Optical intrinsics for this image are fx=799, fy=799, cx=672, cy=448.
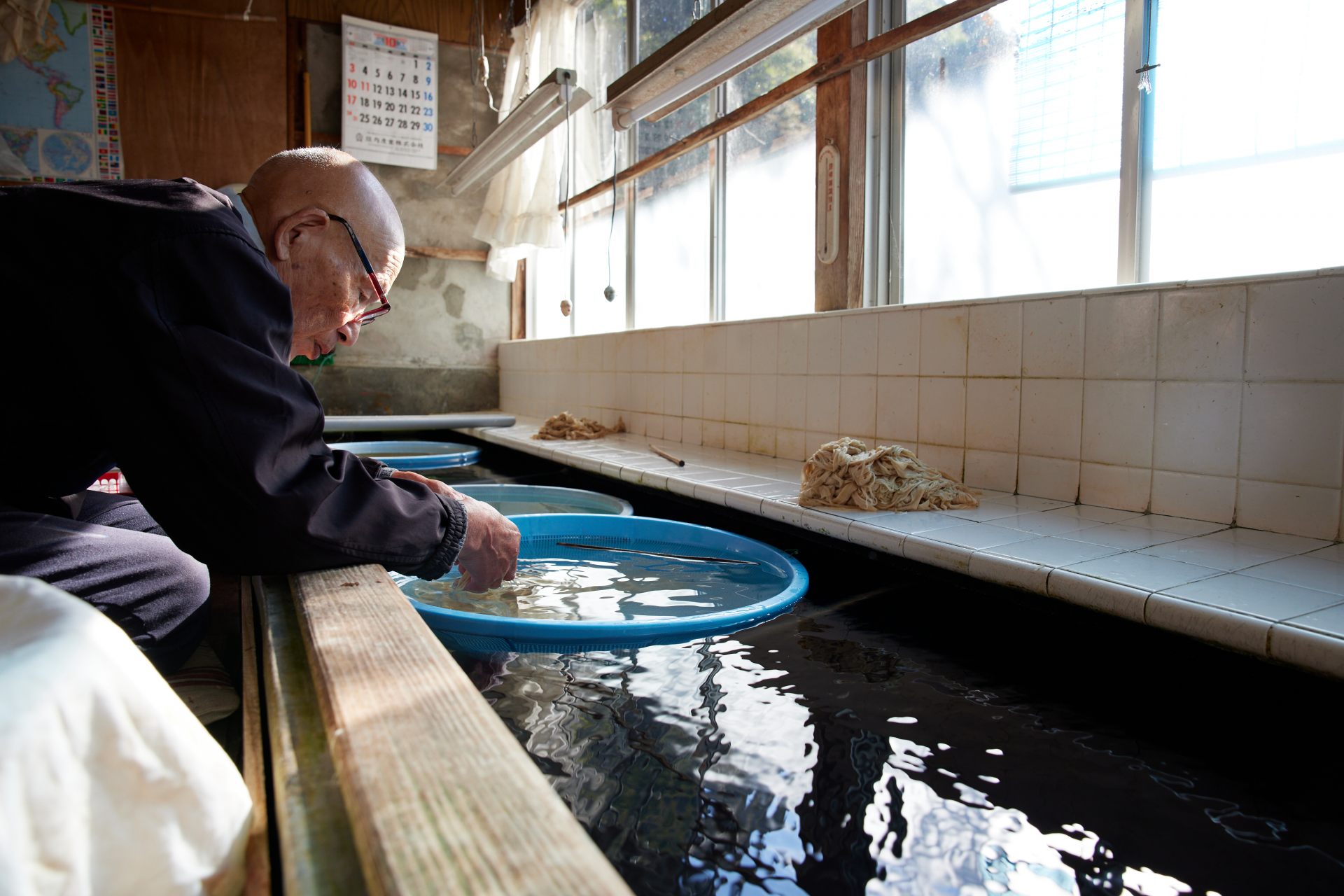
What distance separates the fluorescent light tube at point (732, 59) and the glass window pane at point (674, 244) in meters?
1.38

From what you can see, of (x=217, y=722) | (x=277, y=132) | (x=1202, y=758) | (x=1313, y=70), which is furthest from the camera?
(x=277, y=132)

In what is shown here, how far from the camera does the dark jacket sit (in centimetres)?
113

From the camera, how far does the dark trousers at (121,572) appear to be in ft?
4.03

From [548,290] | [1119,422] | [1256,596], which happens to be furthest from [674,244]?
[1256,596]

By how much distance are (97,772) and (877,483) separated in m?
2.32

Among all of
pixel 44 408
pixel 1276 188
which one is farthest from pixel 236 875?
pixel 1276 188

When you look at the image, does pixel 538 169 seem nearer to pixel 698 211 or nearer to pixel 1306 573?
pixel 698 211

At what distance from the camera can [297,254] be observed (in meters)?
1.58

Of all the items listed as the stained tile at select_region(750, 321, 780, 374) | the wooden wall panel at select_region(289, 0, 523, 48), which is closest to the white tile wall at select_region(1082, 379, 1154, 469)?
the stained tile at select_region(750, 321, 780, 374)

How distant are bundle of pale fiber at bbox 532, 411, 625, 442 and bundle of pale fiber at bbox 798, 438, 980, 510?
2.61 m

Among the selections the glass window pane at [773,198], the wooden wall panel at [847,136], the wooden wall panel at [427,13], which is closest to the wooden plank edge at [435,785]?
the wooden wall panel at [847,136]

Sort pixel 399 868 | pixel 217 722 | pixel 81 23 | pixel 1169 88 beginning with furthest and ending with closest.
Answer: pixel 81 23, pixel 1169 88, pixel 217 722, pixel 399 868

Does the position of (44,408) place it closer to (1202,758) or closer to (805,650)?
(805,650)

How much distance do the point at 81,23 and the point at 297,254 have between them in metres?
7.25
